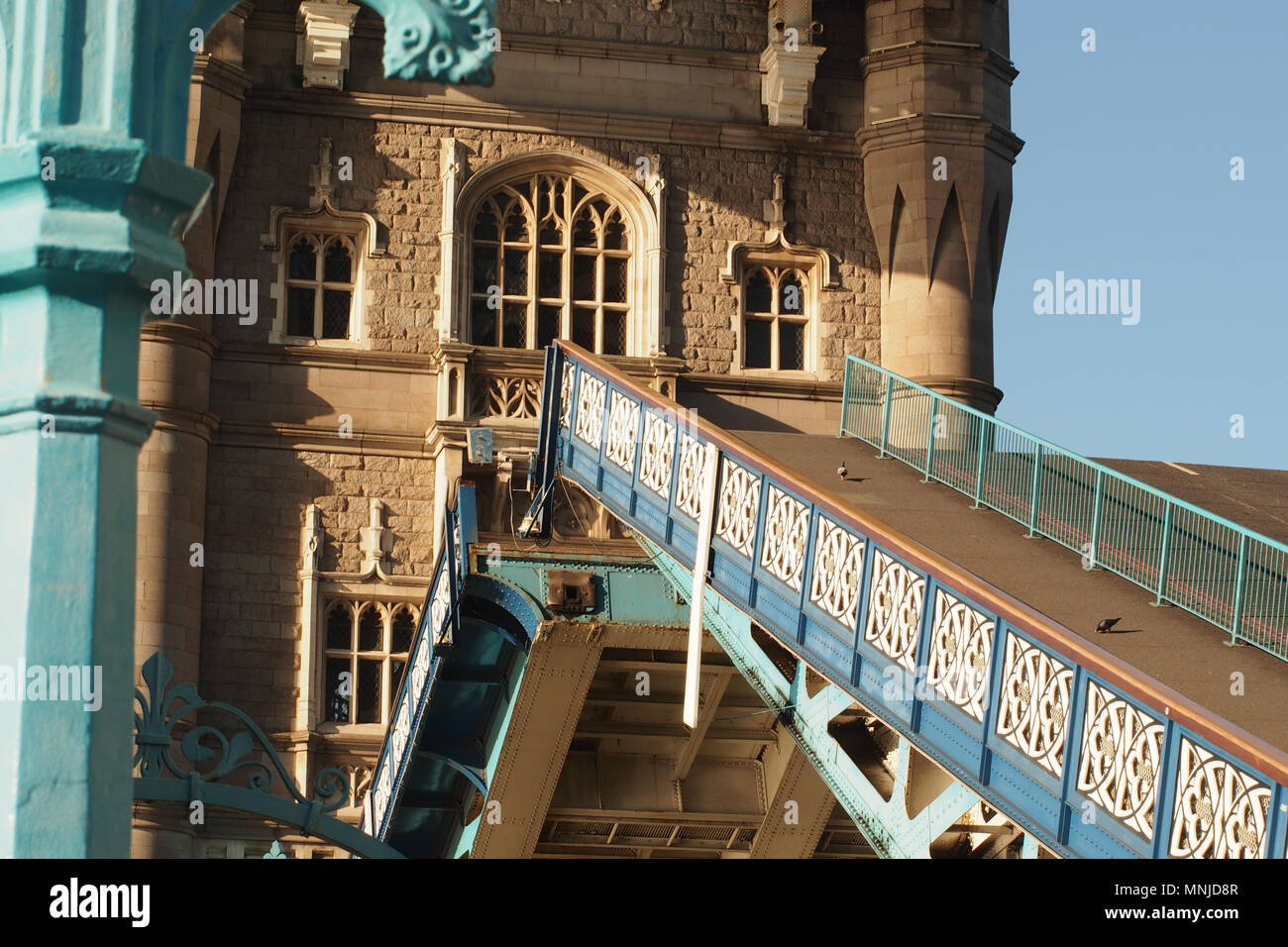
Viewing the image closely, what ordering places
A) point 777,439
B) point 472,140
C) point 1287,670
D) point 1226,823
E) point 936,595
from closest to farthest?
point 1226,823
point 936,595
point 1287,670
point 777,439
point 472,140

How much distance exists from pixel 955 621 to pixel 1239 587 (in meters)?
2.52

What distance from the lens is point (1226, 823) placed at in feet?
26.5

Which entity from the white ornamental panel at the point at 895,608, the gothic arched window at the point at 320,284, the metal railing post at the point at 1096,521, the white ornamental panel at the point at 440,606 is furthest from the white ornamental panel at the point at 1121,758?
the gothic arched window at the point at 320,284

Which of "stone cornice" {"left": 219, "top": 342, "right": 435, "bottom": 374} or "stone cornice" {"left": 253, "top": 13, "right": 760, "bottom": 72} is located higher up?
"stone cornice" {"left": 253, "top": 13, "right": 760, "bottom": 72}

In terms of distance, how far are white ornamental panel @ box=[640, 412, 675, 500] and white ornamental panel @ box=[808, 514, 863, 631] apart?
2659mm

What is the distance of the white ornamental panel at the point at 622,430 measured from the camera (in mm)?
15977

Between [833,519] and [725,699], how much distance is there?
608 cm

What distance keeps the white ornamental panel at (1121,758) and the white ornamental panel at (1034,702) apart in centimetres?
23

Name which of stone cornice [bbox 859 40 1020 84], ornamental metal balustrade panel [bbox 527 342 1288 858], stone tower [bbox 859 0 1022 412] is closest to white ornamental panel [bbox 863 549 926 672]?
ornamental metal balustrade panel [bbox 527 342 1288 858]

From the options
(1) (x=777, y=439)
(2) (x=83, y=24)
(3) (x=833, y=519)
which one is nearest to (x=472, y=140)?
(1) (x=777, y=439)

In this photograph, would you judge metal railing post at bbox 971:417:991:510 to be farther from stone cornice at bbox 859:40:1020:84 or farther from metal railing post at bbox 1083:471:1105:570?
stone cornice at bbox 859:40:1020:84

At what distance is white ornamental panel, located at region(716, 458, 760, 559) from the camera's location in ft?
44.4

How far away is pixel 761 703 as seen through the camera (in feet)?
59.5
